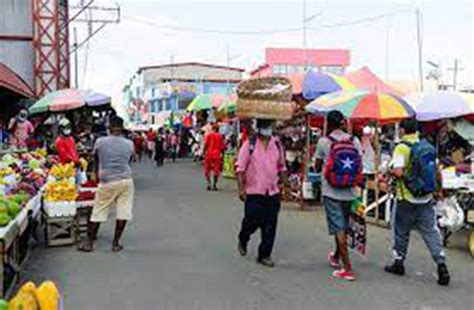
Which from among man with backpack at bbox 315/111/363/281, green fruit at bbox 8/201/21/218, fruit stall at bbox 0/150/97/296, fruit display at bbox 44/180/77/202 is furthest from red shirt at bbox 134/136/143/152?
man with backpack at bbox 315/111/363/281

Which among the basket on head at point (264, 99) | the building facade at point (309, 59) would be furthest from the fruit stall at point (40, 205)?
the building facade at point (309, 59)

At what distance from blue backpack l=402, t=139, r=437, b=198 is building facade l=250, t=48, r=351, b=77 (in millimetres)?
37208

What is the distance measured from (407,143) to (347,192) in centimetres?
88

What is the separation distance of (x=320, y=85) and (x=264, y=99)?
440 centimetres

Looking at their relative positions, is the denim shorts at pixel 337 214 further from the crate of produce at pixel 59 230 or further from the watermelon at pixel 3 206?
the crate of produce at pixel 59 230

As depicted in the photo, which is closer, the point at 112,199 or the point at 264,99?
the point at 112,199

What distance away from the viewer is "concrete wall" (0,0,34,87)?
2738cm

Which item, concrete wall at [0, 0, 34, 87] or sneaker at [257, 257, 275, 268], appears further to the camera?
concrete wall at [0, 0, 34, 87]

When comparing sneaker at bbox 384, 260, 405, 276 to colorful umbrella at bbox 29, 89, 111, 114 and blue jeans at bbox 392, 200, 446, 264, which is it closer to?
blue jeans at bbox 392, 200, 446, 264

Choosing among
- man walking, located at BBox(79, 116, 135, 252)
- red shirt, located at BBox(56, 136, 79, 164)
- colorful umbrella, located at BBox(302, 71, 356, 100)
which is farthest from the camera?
colorful umbrella, located at BBox(302, 71, 356, 100)

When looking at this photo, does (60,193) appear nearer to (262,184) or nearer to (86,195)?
(86,195)

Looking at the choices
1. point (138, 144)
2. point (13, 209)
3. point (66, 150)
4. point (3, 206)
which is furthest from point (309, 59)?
point (3, 206)

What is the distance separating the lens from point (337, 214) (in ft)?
23.6

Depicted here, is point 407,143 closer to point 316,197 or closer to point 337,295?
point 337,295
